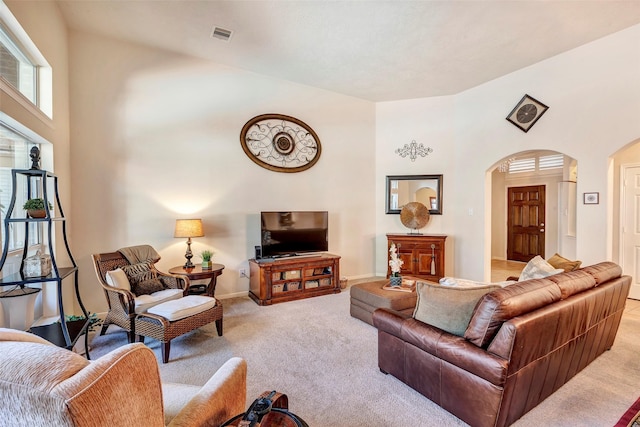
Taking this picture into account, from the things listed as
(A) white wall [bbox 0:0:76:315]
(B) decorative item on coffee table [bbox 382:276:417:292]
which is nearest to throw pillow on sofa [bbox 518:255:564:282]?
(B) decorative item on coffee table [bbox 382:276:417:292]

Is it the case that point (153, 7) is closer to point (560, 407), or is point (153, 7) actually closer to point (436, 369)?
point (436, 369)

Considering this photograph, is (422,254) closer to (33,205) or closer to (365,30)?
(365,30)

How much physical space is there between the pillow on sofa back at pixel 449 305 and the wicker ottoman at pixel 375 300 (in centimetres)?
103

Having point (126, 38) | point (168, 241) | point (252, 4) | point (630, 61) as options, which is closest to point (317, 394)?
point (168, 241)

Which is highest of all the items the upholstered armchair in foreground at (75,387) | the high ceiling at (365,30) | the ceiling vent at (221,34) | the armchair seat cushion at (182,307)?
the ceiling vent at (221,34)

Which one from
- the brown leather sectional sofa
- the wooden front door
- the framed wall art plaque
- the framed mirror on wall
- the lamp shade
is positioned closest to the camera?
the brown leather sectional sofa

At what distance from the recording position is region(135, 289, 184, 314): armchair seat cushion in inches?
111

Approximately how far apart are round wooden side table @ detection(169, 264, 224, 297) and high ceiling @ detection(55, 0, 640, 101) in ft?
9.47

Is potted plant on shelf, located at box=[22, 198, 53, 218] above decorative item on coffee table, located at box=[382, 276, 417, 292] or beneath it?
above

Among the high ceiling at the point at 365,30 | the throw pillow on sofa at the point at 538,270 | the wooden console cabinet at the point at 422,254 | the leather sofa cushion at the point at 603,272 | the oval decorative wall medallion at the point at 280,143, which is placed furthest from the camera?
the wooden console cabinet at the point at 422,254

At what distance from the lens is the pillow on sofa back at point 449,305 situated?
189cm

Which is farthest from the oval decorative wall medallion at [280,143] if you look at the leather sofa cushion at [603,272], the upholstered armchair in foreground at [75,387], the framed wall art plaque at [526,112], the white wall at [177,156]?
the upholstered armchair in foreground at [75,387]

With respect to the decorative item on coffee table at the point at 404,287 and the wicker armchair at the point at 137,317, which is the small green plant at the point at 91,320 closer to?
the wicker armchair at the point at 137,317

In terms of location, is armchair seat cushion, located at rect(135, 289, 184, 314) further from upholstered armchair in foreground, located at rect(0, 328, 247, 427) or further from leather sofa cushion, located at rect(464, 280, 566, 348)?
leather sofa cushion, located at rect(464, 280, 566, 348)
